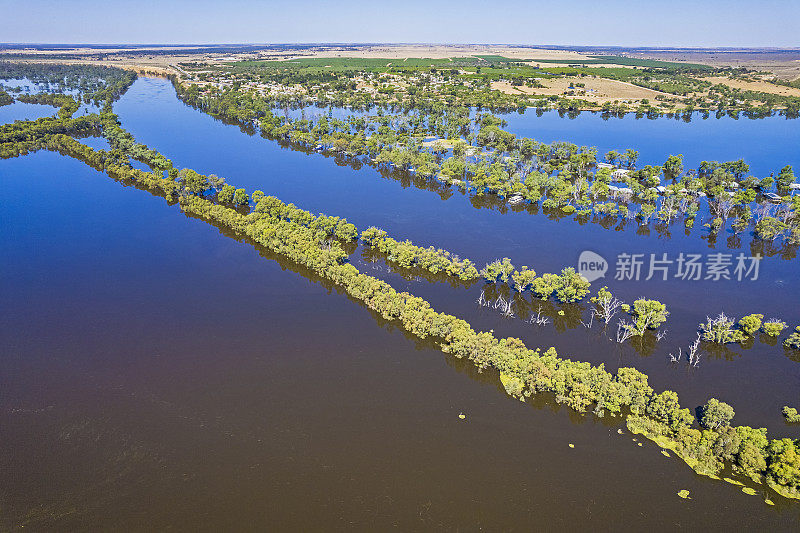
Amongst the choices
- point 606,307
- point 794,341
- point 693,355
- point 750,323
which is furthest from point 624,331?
point 794,341

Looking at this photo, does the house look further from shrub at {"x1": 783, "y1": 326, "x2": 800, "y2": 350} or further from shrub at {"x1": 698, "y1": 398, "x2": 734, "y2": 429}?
shrub at {"x1": 698, "y1": 398, "x2": 734, "y2": 429}

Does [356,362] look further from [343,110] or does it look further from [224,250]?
[343,110]

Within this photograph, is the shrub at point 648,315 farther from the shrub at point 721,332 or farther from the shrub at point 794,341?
the shrub at point 794,341

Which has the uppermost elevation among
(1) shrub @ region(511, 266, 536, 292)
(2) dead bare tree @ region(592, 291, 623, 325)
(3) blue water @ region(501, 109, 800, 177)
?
(3) blue water @ region(501, 109, 800, 177)

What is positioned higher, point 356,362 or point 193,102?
point 193,102

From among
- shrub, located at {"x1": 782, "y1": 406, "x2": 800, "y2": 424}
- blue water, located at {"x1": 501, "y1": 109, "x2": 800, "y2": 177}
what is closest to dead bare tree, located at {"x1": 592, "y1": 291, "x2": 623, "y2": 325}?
shrub, located at {"x1": 782, "y1": 406, "x2": 800, "y2": 424}

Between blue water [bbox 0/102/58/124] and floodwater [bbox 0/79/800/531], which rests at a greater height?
blue water [bbox 0/102/58/124]

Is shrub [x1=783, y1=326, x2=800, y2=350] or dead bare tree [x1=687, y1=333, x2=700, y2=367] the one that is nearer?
dead bare tree [x1=687, y1=333, x2=700, y2=367]

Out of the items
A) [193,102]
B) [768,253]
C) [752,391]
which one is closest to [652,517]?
[752,391]

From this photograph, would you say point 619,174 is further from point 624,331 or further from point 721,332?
point 624,331

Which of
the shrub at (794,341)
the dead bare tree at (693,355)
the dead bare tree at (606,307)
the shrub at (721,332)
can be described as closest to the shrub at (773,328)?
the shrub at (794,341)
